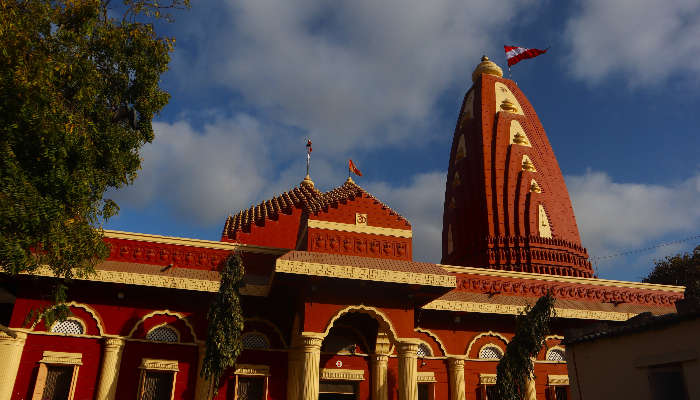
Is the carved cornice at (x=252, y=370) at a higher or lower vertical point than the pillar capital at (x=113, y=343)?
lower

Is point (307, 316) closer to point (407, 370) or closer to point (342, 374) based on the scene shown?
point (407, 370)

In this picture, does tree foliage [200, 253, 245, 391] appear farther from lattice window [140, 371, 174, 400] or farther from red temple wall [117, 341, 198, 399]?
lattice window [140, 371, 174, 400]

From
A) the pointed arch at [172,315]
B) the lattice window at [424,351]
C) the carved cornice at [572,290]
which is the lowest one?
the lattice window at [424,351]

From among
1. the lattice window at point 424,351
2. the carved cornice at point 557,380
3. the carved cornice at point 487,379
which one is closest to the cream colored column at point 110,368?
Answer: the lattice window at point 424,351

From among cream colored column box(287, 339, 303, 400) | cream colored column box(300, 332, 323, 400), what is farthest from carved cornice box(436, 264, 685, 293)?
cream colored column box(300, 332, 323, 400)

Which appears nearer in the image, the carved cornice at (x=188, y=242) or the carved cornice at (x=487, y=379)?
the carved cornice at (x=188, y=242)

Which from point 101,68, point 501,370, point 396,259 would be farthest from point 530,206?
point 101,68

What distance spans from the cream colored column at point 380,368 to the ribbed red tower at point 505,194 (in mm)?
9446

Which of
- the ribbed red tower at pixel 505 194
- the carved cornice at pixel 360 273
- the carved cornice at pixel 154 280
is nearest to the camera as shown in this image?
the carved cornice at pixel 360 273

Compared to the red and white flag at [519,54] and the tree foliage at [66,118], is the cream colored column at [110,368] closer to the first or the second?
the tree foliage at [66,118]

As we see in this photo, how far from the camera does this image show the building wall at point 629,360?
8.56 m

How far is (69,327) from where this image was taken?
48.7ft

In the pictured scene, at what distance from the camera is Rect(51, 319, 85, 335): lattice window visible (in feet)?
48.3

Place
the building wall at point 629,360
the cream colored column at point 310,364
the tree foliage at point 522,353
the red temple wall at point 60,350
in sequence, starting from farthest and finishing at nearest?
the red temple wall at point 60,350 < the cream colored column at point 310,364 < the tree foliage at point 522,353 < the building wall at point 629,360
